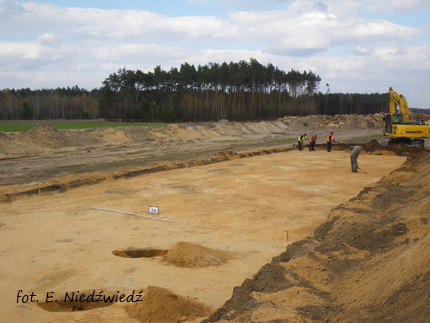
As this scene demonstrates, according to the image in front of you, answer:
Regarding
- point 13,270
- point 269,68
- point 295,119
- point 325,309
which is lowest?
point 13,270

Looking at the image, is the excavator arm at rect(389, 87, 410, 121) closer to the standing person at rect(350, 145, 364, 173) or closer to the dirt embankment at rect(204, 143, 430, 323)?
the standing person at rect(350, 145, 364, 173)

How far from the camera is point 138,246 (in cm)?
750

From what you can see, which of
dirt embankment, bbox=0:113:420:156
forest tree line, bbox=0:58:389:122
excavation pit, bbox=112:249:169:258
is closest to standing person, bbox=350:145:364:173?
excavation pit, bbox=112:249:169:258

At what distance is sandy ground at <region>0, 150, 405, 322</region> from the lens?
219 inches

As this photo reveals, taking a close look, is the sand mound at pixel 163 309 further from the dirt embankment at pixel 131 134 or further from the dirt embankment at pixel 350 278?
the dirt embankment at pixel 131 134

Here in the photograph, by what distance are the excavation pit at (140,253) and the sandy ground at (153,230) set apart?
222 mm

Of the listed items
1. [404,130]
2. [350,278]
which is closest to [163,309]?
[350,278]

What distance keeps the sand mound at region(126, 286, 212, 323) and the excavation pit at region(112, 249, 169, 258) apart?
2319 millimetres

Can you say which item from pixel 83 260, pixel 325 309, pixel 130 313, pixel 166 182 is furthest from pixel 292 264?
pixel 166 182

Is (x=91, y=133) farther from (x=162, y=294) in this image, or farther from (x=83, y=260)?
(x=162, y=294)

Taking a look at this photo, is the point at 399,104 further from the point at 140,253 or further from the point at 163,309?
the point at 163,309

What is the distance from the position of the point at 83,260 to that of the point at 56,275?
74 centimetres

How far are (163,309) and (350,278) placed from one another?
8.55 feet

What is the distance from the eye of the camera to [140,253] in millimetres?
7199
